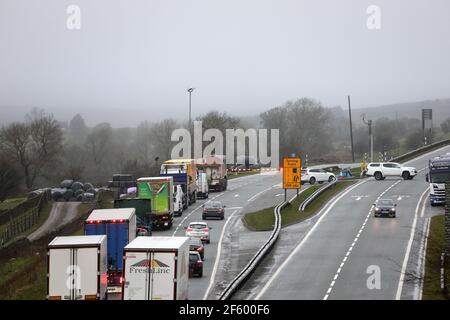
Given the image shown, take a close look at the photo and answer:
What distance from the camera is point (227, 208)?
61938 mm

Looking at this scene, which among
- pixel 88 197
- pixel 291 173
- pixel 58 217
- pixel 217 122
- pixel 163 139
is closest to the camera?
pixel 291 173

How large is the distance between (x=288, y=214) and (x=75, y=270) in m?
31.5

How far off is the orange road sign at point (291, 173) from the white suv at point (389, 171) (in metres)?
17.4

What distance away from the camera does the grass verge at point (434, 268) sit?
1150 inches

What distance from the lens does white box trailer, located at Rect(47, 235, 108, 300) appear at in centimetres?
2514

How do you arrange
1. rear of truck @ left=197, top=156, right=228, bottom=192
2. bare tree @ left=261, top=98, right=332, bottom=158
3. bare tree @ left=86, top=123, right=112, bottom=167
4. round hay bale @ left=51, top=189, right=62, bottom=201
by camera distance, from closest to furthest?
rear of truck @ left=197, top=156, right=228, bottom=192
round hay bale @ left=51, top=189, right=62, bottom=201
bare tree @ left=86, top=123, right=112, bottom=167
bare tree @ left=261, top=98, right=332, bottom=158

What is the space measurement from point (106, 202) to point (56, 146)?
2425 inches

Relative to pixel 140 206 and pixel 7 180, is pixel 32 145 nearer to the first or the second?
pixel 7 180

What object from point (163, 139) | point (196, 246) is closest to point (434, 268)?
point (196, 246)

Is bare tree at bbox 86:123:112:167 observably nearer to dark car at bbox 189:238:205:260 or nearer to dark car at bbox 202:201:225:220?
dark car at bbox 202:201:225:220

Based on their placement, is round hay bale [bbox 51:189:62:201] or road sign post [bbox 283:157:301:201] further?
round hay bale [bbox 51:189:62:201]

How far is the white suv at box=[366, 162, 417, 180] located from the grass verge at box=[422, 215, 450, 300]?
28.0 m

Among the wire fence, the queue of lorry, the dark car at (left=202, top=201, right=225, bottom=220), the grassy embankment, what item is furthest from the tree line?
the queue of lorry
